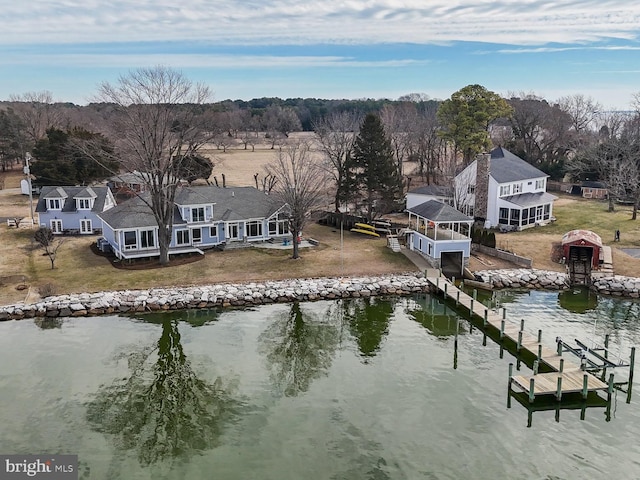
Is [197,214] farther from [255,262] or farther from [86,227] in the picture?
[86,227]

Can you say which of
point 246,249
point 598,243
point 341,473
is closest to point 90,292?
point 246,249

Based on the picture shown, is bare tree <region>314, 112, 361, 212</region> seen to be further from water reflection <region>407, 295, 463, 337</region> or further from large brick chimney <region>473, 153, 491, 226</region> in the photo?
water reflection <region>407, 295, 463, 337</region>

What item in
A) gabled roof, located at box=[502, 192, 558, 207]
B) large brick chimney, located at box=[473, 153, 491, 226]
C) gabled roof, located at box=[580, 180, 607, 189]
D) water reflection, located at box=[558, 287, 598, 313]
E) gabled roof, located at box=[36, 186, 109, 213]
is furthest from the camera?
gabled roof, located at box=[580, 180, 607, 189]

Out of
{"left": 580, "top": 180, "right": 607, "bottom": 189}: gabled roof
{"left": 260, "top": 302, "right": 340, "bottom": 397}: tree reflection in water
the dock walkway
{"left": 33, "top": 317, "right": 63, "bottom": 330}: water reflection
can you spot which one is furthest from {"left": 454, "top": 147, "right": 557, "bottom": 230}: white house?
{"left": 33, "top": 317, "right": 63, "bottom": 330}: water reflection

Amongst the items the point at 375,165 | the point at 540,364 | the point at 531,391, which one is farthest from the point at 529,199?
the point at 531,391

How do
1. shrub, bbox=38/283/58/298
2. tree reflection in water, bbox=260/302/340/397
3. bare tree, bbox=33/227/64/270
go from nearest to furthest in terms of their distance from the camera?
tree reflection in water, bbox=260/302/340/397, shrub, bbox=38/283/58/298, bare tree, bbox=33/227/64/270

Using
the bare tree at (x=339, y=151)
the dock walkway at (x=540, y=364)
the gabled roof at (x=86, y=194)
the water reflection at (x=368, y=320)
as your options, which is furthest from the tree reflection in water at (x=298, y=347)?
the gabled roof at (x=86, y=194)
